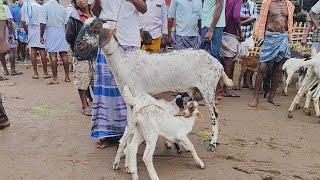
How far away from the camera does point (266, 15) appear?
23.6 ft

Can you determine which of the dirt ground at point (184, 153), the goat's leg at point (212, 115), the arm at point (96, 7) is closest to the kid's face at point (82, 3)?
the arm at point (96, 7)

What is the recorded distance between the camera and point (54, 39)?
9.55m

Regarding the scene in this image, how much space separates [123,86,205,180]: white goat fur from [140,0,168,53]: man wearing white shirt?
11.1 ft

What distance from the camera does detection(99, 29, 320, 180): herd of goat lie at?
4.15m

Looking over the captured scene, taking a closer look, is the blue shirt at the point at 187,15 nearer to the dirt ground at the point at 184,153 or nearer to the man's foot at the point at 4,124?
the dirt ground at the point at 184,153

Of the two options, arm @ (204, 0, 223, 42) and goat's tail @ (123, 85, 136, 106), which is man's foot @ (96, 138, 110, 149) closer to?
A: goat's tail @ (123, 85, 136, 106)

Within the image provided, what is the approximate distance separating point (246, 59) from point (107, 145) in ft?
14.8

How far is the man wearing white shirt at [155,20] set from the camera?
764cm

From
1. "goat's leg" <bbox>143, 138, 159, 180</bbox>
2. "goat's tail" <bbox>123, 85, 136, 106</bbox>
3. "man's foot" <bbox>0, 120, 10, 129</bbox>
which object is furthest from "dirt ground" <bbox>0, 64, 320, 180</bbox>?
"goat's tail" <bbox>123, 85, 136, 106</bbox>

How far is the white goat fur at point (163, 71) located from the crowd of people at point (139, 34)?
0.58ft

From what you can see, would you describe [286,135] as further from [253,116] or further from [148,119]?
[148,119]

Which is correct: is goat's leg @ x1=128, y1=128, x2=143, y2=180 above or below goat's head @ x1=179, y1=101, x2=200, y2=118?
below

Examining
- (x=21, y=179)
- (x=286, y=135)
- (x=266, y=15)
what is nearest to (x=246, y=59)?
(x=266, y=15)

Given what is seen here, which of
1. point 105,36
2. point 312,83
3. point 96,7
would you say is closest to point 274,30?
point 312,83
